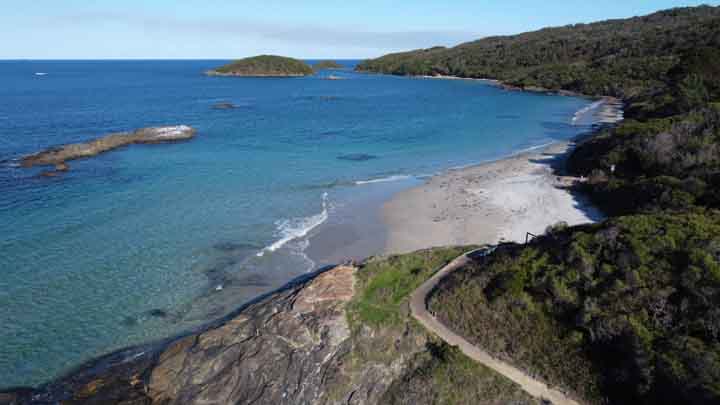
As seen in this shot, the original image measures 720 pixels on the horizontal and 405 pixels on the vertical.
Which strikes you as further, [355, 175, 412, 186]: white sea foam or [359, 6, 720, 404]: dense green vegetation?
[355, 175, 412, 186]: white sea foam

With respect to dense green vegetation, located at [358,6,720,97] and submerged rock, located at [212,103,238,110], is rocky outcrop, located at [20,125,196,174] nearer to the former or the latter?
submerged rock, located at [212,103,238,110]

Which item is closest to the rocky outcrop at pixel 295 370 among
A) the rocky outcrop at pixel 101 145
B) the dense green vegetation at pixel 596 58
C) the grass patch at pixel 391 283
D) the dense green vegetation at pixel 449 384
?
the dense green vegetation at pixel 449 384

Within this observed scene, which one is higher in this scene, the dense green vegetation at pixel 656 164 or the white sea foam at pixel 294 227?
the dense green vegetation at pixel 656 164

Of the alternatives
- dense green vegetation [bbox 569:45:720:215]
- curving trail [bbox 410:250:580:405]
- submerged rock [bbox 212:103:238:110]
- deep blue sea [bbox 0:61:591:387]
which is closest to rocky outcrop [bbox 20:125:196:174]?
deep blue sea [bbox 0:61:591:387]

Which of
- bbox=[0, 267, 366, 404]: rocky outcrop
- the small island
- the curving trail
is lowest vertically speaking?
bbox=[0, 267, 366, 404]: rocky outcrop

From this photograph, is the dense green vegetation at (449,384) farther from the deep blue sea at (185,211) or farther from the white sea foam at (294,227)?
the white sea foam at (294,227)

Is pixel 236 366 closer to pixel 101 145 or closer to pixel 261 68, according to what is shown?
pixel 101 145

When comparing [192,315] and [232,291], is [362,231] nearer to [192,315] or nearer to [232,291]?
[232,291]
